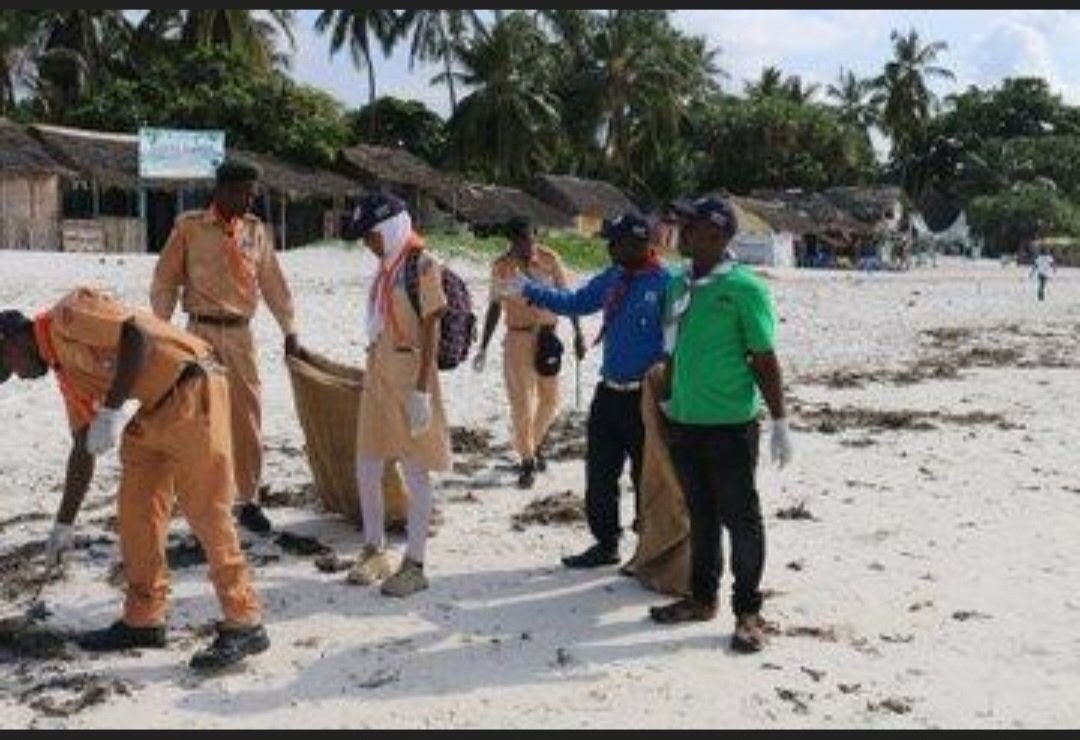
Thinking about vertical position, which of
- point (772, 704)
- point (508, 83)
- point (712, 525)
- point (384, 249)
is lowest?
point (772, 704)

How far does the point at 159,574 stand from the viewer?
5473 mm

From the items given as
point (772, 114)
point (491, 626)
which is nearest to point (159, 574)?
point (491, 626)

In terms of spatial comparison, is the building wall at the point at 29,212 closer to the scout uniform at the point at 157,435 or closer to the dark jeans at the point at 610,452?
the dark jeans at the point at 610,452

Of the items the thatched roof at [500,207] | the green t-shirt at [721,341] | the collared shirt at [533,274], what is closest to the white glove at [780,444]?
the green t-shirt at [721,341]

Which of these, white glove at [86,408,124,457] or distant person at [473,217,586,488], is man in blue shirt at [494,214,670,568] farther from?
white glove at [86,408,124,457]

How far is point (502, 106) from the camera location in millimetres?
49031

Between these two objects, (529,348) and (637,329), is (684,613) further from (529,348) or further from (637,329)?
(529,348)

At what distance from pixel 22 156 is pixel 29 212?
122cm

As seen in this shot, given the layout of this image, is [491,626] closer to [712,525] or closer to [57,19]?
[712,525]

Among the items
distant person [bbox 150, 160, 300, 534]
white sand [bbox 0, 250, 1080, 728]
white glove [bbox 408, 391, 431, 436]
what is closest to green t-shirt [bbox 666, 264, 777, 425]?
white sand [bbox 0, 250, 1080, 728]

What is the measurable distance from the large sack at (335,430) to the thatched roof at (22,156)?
25.9m

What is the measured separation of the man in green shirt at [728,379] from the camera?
5.46 m

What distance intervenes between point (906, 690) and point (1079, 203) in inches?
3237

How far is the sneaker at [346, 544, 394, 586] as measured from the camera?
20.7ft
